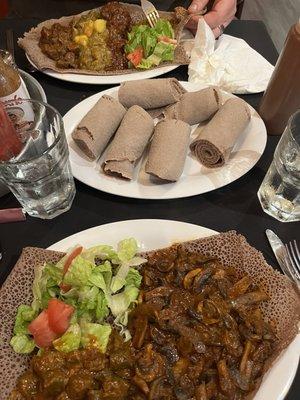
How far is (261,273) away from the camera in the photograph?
127 cm

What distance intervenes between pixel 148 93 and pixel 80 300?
1023mm

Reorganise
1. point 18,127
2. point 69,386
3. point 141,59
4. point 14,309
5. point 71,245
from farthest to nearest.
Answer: point 141,59, point 18,127, point 71,245, point 14,309, point 69,386

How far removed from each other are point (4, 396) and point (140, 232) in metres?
0.65

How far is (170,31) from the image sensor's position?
7.14 ft

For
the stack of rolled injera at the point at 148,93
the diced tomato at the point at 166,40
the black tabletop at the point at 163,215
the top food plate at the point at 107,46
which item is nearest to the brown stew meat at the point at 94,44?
the top food plate at the point at 107,46

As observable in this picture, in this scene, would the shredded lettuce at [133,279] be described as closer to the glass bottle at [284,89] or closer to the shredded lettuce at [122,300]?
the shredded lettuce at [122,300]

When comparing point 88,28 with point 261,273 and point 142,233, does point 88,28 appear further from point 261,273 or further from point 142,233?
point 261,273

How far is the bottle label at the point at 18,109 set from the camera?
1.47m

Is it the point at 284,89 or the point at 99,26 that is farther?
the point at 99,26

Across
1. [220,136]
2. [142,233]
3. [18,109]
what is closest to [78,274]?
[142,233]

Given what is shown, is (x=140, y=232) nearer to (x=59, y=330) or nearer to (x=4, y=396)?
(x=59, y=330)

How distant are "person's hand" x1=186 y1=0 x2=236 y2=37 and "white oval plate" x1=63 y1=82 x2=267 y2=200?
0.71 m

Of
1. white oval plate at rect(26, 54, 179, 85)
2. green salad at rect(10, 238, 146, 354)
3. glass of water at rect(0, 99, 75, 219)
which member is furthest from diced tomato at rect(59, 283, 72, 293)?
white oval plate at rect(26, 54, 179, 85)

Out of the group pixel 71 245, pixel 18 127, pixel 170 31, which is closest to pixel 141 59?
pixel 170 31
